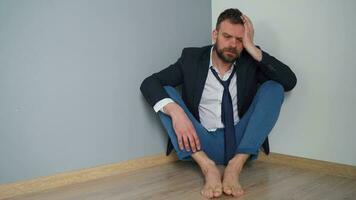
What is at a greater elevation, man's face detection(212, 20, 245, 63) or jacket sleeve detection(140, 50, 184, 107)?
man's face detection(212, 20, 245, 63)

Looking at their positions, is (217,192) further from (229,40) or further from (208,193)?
(229,40)

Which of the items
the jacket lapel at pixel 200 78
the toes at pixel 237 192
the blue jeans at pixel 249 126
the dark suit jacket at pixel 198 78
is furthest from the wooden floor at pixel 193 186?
the jacket lapel at pixel 200 78

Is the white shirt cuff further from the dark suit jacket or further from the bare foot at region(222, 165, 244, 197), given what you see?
the bare foot at region(222, 165, 244, 197)

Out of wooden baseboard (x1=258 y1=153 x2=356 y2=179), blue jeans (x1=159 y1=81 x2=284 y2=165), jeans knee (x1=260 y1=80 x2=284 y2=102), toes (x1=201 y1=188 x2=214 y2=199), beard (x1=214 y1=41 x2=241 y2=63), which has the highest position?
beard (x1=214 y1=41 x2=241 y2=63)

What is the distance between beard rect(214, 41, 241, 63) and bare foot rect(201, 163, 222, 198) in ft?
1.77

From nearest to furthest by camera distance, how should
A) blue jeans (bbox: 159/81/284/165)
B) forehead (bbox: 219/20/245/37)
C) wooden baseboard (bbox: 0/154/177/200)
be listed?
wooden baseboard (bbox: 0/154/177/200)
blue jeans (bbox: 159/81/284/165)
forehead (bbox: 219/20/245/37)

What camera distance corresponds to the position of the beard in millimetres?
1647

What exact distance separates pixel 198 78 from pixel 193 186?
0.55m

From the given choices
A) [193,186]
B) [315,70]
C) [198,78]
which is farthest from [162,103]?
[315,70]

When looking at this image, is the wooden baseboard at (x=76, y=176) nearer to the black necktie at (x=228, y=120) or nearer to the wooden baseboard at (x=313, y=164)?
the black necktie at (x=228, y=120)

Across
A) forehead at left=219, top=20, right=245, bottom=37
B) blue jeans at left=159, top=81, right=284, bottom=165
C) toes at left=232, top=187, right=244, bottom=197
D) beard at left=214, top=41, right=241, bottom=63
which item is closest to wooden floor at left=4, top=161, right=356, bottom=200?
toes at left=232, top=187, right=244, bottom=197

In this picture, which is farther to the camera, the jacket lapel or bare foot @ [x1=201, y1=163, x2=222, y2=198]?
the jacket lapel

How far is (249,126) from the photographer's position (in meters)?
1.55

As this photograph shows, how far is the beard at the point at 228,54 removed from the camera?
1.65m
